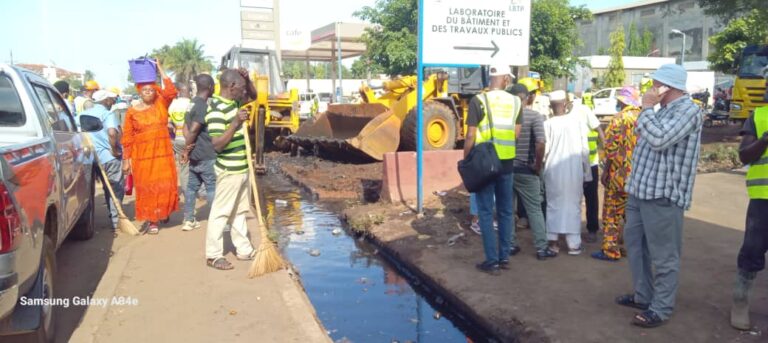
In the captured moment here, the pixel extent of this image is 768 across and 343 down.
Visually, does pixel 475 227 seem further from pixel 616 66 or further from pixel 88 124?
pixel 616 66

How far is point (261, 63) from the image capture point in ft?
52.6

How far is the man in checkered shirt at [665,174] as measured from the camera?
3693 mm

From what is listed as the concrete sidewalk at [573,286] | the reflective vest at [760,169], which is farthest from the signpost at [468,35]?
the reflective vest at [760,169]

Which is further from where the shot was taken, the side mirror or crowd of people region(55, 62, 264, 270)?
the side mirror

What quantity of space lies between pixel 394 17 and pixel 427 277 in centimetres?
2353

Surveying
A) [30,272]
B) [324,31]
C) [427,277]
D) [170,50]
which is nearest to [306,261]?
[427,277]

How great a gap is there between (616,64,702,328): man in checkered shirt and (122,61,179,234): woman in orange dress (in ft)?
15.6

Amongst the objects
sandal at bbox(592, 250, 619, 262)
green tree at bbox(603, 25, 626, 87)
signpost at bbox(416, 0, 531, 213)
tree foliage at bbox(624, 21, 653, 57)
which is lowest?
sandal at bbox(592, 250, 619, 262)

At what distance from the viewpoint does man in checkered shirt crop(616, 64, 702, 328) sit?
3.69 meters

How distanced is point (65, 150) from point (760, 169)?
507 centimetres

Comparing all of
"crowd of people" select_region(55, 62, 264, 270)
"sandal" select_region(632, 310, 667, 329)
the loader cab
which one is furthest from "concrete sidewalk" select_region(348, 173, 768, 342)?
the loader cab

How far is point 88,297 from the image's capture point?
4.52m

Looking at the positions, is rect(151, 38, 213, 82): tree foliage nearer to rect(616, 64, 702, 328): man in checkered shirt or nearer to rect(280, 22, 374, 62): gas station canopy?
rect(280, 22, 374, 62): gas station canopy

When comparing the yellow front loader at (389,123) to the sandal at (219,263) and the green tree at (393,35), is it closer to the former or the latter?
the sandal at (219,263)
